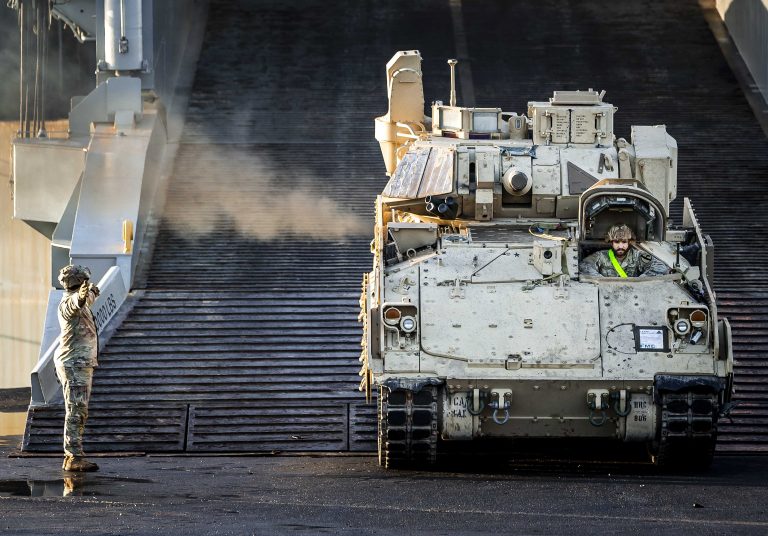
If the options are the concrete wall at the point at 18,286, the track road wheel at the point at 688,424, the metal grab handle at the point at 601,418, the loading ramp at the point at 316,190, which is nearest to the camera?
the track road wheel at the point at 688,424

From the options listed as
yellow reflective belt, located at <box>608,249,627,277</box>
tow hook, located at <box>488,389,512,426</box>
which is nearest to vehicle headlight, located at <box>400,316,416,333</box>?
tow hook, located at <box>488,389,512,426</box>

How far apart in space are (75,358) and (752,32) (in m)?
19.7

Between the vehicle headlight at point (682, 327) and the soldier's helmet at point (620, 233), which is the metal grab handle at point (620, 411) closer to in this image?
the vehicle headlight at point (682, 327)

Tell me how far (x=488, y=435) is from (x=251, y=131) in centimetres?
1452

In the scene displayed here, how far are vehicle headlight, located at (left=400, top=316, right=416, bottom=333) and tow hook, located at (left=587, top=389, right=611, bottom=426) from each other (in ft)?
5.17

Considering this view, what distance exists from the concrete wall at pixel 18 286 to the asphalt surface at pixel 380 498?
1486cm

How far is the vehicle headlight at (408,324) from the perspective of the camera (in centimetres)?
1386

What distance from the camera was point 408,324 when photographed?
13.9 m

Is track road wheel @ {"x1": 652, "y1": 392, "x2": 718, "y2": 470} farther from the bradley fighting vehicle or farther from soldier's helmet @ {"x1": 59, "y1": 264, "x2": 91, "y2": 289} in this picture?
soldier's helmet @ {"x1": 59, "y1": 264, "x2": 91, "y2": 289}

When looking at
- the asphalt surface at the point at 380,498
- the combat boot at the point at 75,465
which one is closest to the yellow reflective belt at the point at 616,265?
the asphalt surface at the point at 380,498

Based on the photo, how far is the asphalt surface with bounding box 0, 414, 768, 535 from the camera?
10.7 meters

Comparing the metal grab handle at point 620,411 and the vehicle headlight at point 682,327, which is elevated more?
the vehicle headlight at point 682,327

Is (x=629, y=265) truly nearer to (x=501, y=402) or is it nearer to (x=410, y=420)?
(x=501, y=402)

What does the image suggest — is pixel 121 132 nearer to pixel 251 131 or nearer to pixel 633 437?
pixel 251 131
